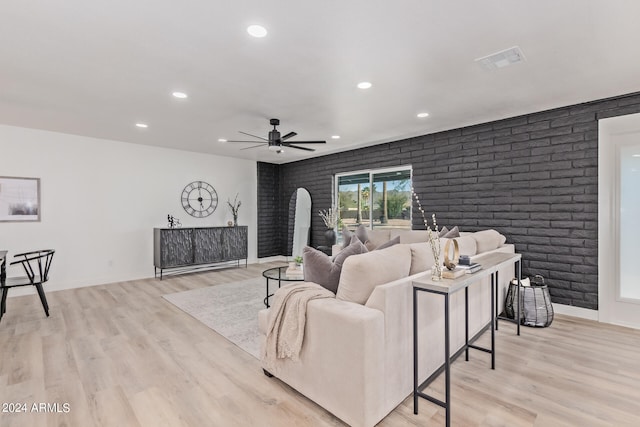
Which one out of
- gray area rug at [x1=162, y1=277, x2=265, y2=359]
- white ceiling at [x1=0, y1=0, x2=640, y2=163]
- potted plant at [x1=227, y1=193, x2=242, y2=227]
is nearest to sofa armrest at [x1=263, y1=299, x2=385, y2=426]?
gray area rug at [x1=162, y1=277, x2=265, y2=359]

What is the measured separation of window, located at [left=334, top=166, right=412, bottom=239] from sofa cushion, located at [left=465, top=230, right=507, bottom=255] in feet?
5.65

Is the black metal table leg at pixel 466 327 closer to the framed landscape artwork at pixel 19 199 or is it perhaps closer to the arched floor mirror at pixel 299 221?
the arched floor mirror at pixel 299 221

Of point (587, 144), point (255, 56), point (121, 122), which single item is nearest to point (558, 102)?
point (587, 144)

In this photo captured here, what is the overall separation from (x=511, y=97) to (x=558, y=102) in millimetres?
663

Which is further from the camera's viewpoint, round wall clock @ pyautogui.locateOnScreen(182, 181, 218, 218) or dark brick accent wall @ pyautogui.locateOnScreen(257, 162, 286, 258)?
dark brick accent wall @ pyautogui.locateOnScreen(257, 162, 286, 258)

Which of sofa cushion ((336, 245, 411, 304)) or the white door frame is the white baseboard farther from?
sofa cushion ((336, 245, 411, 304))

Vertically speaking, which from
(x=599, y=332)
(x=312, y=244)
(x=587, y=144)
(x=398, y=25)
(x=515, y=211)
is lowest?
(x=599, y=332)

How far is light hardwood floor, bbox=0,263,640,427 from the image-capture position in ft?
6.38

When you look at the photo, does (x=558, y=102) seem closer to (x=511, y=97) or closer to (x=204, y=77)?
(x=511, y=97)

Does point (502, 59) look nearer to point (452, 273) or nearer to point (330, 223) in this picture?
point (452, 273)

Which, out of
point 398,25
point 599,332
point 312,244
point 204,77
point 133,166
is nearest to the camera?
point 398,25

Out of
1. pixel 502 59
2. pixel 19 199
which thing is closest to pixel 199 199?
pixel 19 199

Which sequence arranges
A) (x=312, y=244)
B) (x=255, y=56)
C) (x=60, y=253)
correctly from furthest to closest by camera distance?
(x=312, y=244) < (x=60, y=253) < (x=255, y=56)

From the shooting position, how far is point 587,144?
3611mm
